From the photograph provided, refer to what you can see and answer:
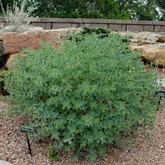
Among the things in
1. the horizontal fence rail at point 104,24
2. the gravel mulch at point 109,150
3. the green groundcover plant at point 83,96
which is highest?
the horizontal fence rail at point 104,24

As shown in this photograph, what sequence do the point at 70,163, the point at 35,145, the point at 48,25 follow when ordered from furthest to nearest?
the point at 48,25, the point at 35,145, the point at 70,163

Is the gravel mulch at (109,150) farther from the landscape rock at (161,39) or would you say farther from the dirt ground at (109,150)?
the landscape rock at (161,39)

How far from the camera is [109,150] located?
289 cm

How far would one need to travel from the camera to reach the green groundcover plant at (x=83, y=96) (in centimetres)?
250

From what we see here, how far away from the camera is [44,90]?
8.66 ft

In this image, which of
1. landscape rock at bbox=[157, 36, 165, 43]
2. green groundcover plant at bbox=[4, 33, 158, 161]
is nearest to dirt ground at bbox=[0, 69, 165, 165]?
green groundcover plant at bbox=[4, 33, 158, 161]

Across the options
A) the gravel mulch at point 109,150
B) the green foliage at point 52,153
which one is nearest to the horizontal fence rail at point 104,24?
the gravel mulch at point 109,150

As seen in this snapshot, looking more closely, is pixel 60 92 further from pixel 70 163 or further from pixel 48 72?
pixel 70 163

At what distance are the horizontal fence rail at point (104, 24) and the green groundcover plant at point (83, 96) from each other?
3.68 meters

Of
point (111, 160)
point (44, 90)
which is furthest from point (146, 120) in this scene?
point (44, 90)

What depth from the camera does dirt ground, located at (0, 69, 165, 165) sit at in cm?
275

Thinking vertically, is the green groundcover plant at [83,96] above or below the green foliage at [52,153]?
above

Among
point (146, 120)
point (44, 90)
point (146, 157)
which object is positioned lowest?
point (146, 157)

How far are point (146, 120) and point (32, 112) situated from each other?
0.96 m
